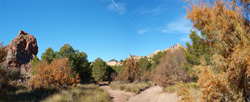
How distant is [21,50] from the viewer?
144ft

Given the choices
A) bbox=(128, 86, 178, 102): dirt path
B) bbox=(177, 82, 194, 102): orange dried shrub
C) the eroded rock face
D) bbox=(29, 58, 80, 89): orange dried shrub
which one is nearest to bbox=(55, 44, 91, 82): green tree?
bbox=(29, 58, 80, 89): orange dried shrub

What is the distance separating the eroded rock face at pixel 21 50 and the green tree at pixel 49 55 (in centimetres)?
1802

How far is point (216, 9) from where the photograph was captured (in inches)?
214

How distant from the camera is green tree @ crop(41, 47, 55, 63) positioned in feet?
87.5

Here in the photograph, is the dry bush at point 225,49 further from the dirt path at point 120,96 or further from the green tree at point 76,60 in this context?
the green tree at point 76,60

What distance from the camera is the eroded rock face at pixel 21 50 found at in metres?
42.0

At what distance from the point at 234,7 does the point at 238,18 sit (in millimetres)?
453

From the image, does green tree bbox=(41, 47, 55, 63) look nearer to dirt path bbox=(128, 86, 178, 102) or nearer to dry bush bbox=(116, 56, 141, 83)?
dry bush bbox=(116, 56, 141, 83)

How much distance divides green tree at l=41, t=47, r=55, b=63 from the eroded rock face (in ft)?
59.1

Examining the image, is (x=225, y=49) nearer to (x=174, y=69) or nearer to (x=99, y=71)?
(x=174, y=69)

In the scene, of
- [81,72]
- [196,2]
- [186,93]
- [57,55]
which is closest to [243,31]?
[196,2]

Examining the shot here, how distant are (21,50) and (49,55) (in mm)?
23460

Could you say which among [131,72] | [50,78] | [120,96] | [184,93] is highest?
[131,72]

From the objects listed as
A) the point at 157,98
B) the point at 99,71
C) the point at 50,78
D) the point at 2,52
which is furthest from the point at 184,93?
the point at 99,71
